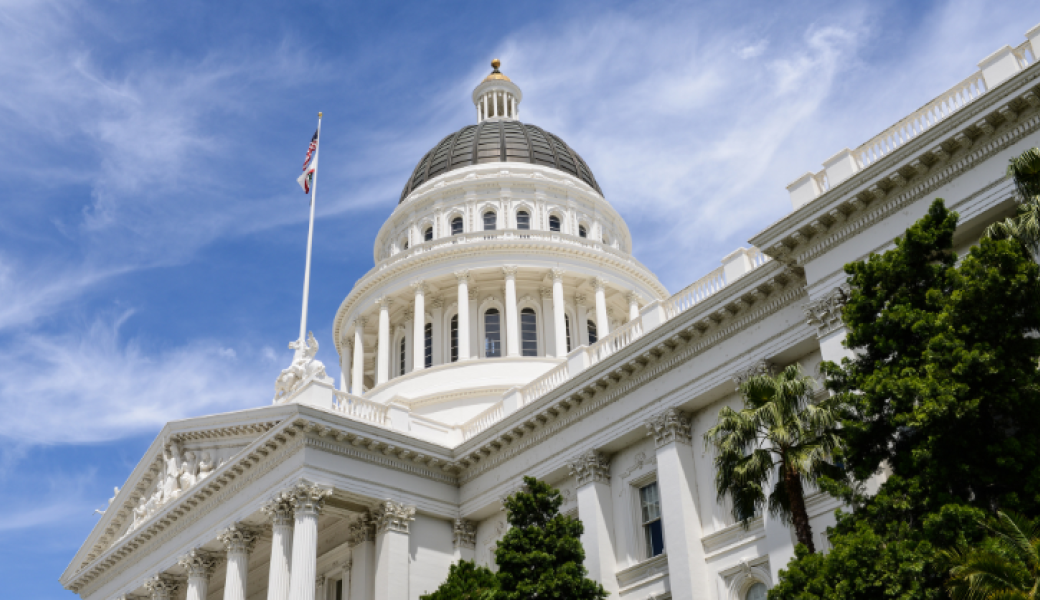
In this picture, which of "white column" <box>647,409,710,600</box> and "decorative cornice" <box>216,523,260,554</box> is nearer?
"white column" <box>647,409,710,600</box>

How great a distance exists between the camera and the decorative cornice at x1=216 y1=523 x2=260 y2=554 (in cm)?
3103

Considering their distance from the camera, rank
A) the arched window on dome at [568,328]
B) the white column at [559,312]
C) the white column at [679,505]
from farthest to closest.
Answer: the arched window on dome at [568,328]
the white column at [559,312]
the white column at [679,505]

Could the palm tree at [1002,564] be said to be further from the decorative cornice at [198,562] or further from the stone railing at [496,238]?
the stone railing at [496,238]

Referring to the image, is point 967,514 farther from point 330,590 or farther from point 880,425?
point 330,590

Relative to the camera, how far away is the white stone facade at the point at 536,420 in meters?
21.7

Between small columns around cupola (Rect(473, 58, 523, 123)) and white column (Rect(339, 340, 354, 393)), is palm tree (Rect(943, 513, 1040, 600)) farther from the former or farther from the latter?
small columns around cupola (Rect(473, 58, 523, 123))

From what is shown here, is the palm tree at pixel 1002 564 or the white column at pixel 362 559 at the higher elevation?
the white column at pixel 362 559

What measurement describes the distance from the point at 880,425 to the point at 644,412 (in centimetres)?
1035

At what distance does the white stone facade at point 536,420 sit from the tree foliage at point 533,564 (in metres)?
3.92

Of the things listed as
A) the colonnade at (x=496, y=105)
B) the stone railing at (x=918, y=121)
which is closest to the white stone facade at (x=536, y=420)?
the stone railing at (x=918, y=121)

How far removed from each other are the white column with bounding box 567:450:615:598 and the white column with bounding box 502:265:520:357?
14709mm

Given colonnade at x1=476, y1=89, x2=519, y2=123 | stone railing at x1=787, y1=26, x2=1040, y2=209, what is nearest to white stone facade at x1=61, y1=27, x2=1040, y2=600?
stone railing at x1=787, y1=26, x2=1040, y2=209

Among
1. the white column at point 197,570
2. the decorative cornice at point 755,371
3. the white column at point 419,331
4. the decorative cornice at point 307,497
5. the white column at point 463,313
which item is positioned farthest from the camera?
the white column at point 419,331

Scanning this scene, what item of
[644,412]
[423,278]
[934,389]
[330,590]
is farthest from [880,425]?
[423,278]
